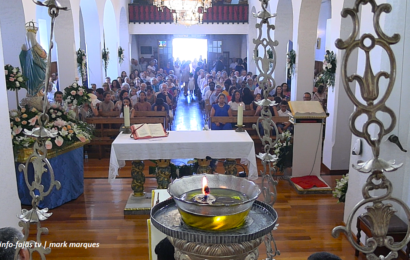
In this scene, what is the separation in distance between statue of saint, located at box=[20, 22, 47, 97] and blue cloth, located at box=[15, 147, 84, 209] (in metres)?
1.10

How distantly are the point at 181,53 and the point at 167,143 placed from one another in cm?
1966

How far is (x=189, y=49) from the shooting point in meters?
24.6

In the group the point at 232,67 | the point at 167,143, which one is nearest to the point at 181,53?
the point at 232,67

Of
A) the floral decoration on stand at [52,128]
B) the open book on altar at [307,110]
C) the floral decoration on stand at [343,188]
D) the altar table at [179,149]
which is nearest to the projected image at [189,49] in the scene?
the open book on altar at [307,110]

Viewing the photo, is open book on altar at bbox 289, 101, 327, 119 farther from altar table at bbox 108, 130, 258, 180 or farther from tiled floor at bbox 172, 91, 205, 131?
A: tiled floor at bbox 172, 91, 205, 131

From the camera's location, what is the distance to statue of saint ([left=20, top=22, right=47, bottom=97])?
19.5ft

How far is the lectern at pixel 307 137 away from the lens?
22.2 ft

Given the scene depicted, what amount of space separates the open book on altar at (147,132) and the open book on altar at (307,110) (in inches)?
91.1

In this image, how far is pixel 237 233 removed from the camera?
101 centimetres

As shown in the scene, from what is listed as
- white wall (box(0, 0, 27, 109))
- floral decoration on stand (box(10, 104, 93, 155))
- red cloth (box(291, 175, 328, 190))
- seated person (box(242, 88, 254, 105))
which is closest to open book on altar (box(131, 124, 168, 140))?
floral decoration on stand (box(10, 104, 93, 155))

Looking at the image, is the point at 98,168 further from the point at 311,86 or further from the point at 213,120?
the point at 311,86

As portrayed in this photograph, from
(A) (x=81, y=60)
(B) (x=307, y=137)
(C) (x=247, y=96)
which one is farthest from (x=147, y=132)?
(C) (x=247, y=96)

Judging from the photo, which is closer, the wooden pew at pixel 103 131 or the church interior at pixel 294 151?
the church interior at pixel 294 151

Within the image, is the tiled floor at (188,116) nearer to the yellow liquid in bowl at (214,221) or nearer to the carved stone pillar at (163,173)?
the carved stone pillar at (163,173)
